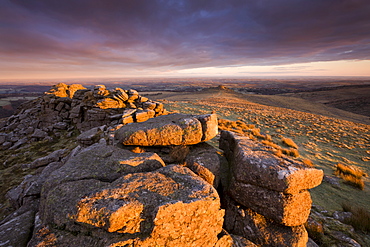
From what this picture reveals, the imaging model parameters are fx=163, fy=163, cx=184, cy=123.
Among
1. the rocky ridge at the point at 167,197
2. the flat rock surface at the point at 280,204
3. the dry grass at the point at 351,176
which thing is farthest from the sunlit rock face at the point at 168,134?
the dry grass at the point at 351,176

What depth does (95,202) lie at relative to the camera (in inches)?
179

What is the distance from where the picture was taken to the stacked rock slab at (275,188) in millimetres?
5906

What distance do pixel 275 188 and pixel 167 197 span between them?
13.1 ft

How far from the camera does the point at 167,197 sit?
486 centimetres

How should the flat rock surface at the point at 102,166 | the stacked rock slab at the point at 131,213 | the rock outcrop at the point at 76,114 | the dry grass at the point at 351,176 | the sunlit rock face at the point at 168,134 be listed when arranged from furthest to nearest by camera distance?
the rock outcrop at the point at 76,114
the dry grass at the point at 351,176
the sunlit rock face at the point at 168,134
the flat rock surface at the point at 102,166
the stacked rock slab at the point at 131,213

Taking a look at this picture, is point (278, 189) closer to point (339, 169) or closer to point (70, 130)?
point (339, 169)

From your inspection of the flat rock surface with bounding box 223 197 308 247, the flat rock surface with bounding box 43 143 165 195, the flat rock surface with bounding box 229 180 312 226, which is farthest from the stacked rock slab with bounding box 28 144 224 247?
the flat rock surface with bounding box 229 180 312 226

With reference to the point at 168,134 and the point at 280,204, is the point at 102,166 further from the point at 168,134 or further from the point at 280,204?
the point at 280,204

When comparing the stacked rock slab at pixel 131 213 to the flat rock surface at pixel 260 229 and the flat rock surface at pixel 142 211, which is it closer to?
the flat rock surface at pixel 142 211

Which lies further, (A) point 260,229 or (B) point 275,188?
(A) point 260,229

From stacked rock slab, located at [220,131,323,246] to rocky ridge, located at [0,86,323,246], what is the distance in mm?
34

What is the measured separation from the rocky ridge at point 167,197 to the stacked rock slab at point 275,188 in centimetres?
3

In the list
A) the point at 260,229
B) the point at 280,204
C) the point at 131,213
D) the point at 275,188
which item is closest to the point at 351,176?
the point at 280,204

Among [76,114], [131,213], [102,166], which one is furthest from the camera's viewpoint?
[76,114]
